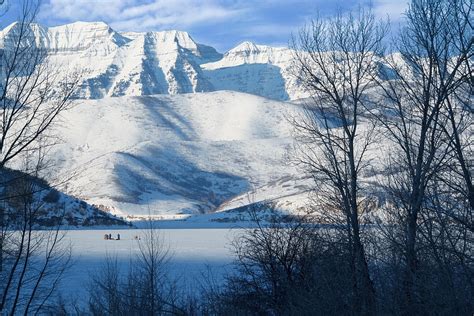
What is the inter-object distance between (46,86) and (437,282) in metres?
5.65

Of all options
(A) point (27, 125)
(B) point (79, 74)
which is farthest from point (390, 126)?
(A) point (27, 125)

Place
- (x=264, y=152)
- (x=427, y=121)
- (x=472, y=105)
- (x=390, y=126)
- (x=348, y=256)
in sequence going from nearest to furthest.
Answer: (x=472, y=105) → (x=427, y=121) → (x=390, y=126) → (x=348, y=256) → (x=264, y=152)

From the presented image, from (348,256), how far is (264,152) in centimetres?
18789

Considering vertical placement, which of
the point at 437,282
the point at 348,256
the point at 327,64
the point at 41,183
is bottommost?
the point at 437,282

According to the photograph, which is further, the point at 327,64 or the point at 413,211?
the point at 327,64

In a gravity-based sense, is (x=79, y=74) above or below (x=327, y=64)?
below

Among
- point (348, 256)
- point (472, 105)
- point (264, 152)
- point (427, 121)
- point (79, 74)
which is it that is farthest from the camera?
point (264, 152)

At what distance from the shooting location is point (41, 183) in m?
9.64

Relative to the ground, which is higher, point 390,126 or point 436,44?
point 436,44

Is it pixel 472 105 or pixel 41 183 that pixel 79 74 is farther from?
pixel 472 105

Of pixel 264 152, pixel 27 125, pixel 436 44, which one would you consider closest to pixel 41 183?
pixel 27 125

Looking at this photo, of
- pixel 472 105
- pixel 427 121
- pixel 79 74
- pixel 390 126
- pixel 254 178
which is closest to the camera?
pixel 472 105

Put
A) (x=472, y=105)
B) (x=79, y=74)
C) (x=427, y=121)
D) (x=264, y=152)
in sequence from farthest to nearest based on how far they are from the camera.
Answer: (x=264, y=152) → (x=427, y=121) → (x=79, y=74) → (x=472, y=105)

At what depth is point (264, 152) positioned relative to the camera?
199 m
